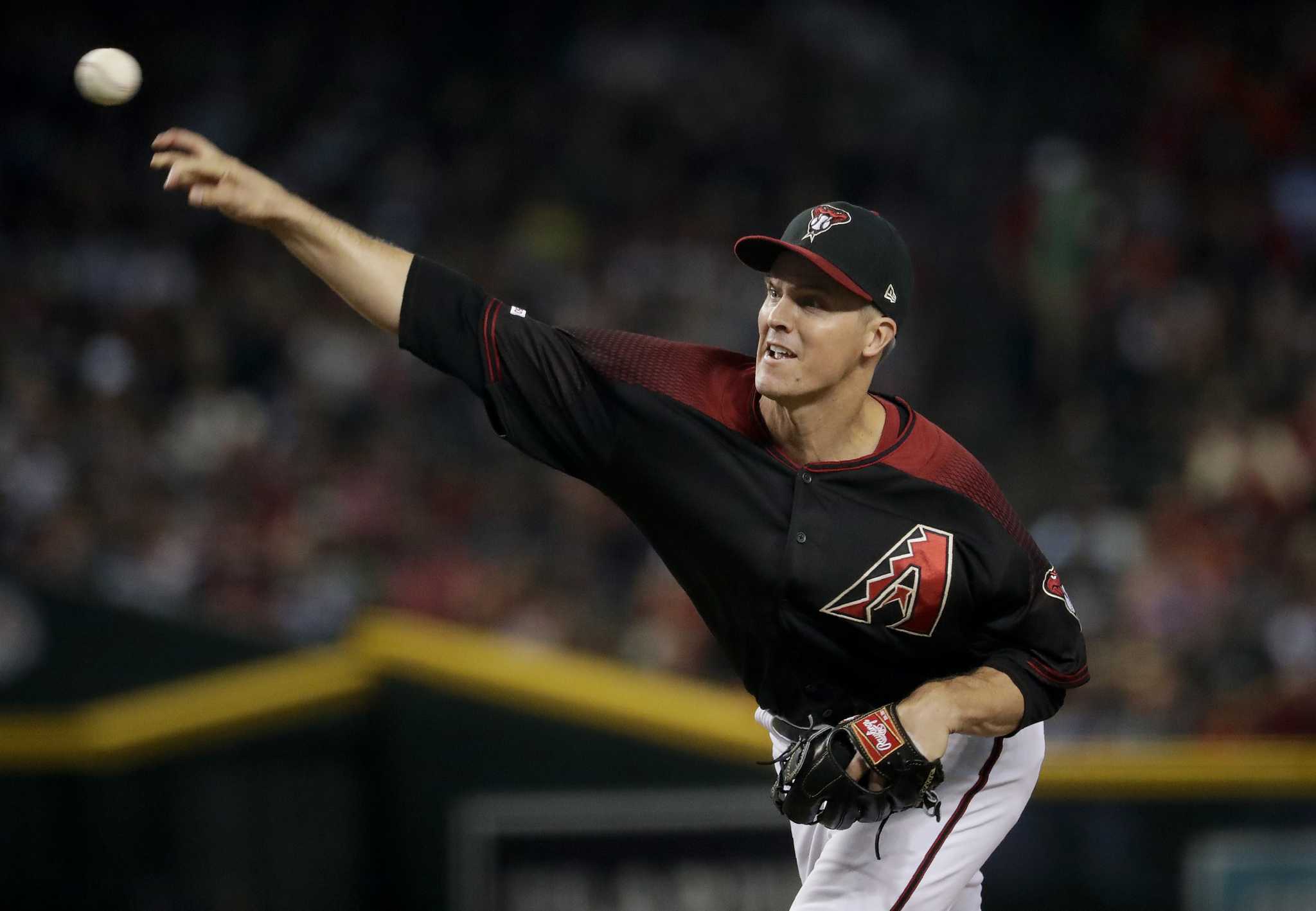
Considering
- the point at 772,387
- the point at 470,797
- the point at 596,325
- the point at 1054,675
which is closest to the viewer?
the point at 772,387

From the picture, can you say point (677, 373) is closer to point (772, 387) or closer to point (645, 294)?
point (772, 387)

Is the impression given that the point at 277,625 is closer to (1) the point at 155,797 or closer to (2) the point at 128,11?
(1) the point at 155,797

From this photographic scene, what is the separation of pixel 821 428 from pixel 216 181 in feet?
4.47

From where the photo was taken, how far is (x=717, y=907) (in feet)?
20.0

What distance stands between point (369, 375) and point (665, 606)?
283cm

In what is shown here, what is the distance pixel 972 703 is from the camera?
3391 millimetres

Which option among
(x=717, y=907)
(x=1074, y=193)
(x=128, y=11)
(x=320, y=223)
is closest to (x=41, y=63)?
(x=128, y=11)

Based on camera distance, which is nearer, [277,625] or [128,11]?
[277,625]

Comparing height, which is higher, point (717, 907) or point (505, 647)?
point (505, 647)

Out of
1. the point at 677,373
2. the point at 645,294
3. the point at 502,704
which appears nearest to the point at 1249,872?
the point at 502,704

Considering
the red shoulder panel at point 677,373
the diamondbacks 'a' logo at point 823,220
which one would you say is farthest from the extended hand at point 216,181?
the diamondbacks 'a' logo at point 823,220

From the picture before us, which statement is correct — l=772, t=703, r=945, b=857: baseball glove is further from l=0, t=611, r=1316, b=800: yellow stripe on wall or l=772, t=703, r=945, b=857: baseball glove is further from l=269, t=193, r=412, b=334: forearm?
l=0, t=611, r=1316, b=800: yellow stripe on wall

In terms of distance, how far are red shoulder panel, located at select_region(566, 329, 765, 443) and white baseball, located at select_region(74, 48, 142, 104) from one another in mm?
1057

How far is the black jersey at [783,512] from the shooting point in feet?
11.3
